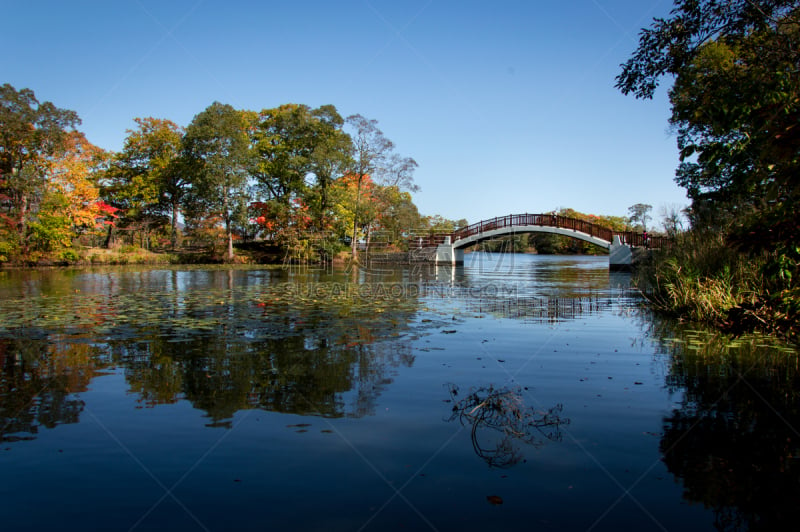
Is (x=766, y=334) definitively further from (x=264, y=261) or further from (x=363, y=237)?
(x=363, y=237)

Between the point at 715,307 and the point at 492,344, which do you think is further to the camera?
the point at 715,307

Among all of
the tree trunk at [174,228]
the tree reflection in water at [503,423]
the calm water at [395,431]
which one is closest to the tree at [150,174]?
the tree trunk at [174,228]

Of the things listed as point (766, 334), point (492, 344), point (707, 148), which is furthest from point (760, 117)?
point (766, 334)

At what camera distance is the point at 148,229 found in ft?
157

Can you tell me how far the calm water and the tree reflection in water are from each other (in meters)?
0.02

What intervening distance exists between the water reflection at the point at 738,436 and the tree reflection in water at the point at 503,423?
98 cm

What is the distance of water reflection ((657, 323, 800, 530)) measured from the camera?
10.5 ft

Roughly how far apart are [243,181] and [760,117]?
40.9 metres

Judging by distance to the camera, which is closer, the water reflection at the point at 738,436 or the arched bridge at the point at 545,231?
the water reflection at the point at 738,436

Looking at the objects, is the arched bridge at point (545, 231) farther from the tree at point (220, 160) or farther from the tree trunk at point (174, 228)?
the tree trunk at point (174, 228)

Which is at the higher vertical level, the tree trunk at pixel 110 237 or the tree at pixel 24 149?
the tree at pixel 24 149

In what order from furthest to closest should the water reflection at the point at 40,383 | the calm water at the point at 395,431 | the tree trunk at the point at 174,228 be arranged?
the tree trunk at the point at 174,228 → the water reflection at the point at 40,383 → the calm water at the point at 395,431

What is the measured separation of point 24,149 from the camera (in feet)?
116

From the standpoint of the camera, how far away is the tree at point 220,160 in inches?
1559
